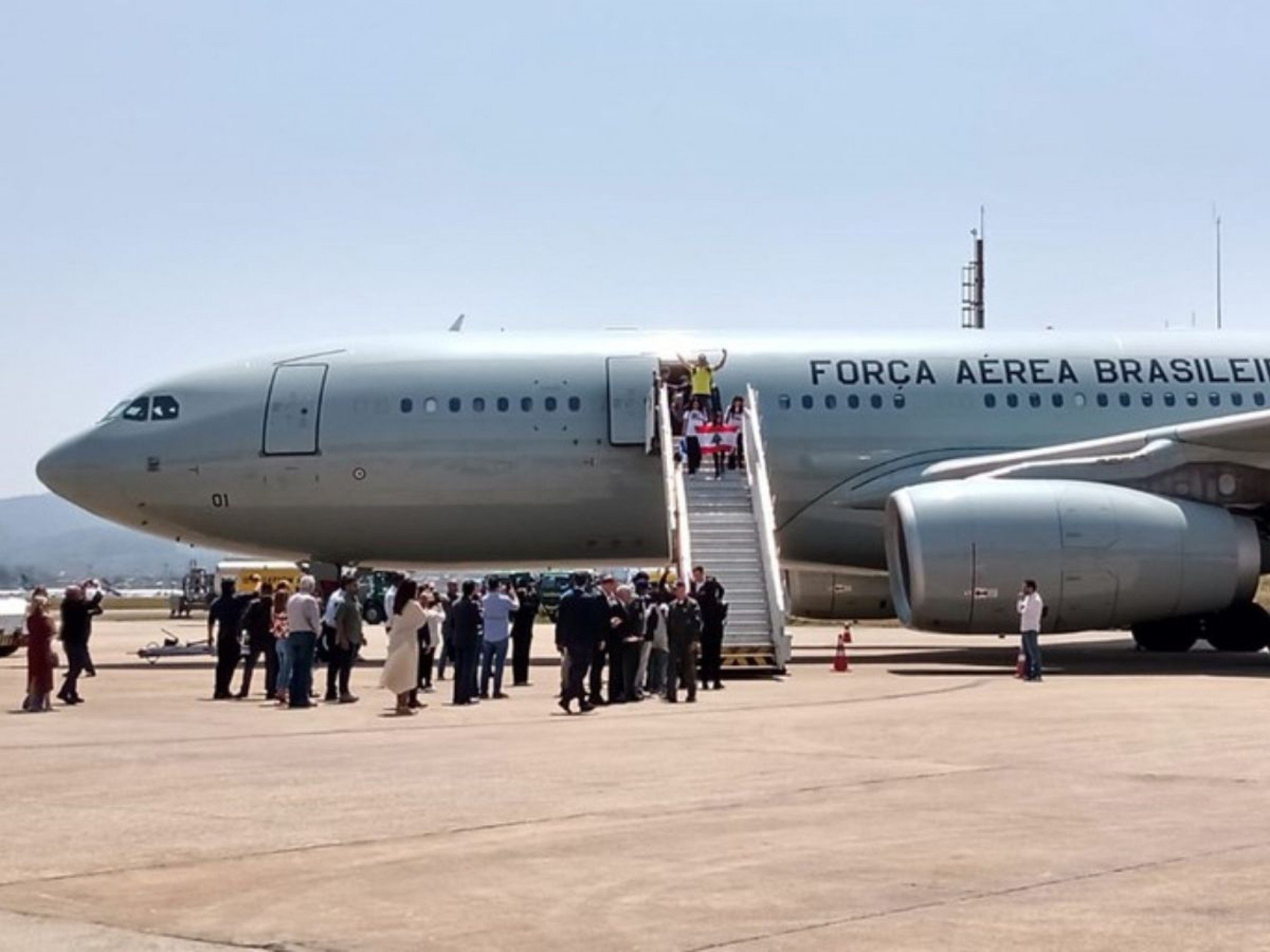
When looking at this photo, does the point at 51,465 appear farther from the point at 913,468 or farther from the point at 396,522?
the point at 913,468

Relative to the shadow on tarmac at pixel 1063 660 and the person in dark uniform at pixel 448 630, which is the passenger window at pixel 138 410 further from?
the shadow on tarmac at pixel 1063 660

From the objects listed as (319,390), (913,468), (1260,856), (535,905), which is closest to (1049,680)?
(913,468)

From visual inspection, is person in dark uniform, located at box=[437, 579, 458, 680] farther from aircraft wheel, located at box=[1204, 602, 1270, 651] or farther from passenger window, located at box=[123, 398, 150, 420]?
aircraft wheel, located at box=[1204, 602, 1270, 651]

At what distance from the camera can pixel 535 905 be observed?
8.14 m

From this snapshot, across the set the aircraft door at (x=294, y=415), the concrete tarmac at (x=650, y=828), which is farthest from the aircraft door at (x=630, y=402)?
the concrete tarmac at (x=650, y=828)

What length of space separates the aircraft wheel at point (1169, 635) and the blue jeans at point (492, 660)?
11443 millimetres

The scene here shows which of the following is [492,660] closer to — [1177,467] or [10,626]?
[1177,467]

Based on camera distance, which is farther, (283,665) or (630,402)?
(630,402)

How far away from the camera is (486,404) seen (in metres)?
27.2

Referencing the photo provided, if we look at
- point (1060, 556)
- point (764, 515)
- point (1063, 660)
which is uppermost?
point (764, 515)

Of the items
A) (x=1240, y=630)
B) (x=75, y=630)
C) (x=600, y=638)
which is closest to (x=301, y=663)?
(x=75, y=630)

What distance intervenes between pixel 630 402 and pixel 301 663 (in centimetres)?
860

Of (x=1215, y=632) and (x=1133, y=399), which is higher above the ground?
(x=1133, y=399)

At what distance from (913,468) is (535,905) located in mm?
19986
